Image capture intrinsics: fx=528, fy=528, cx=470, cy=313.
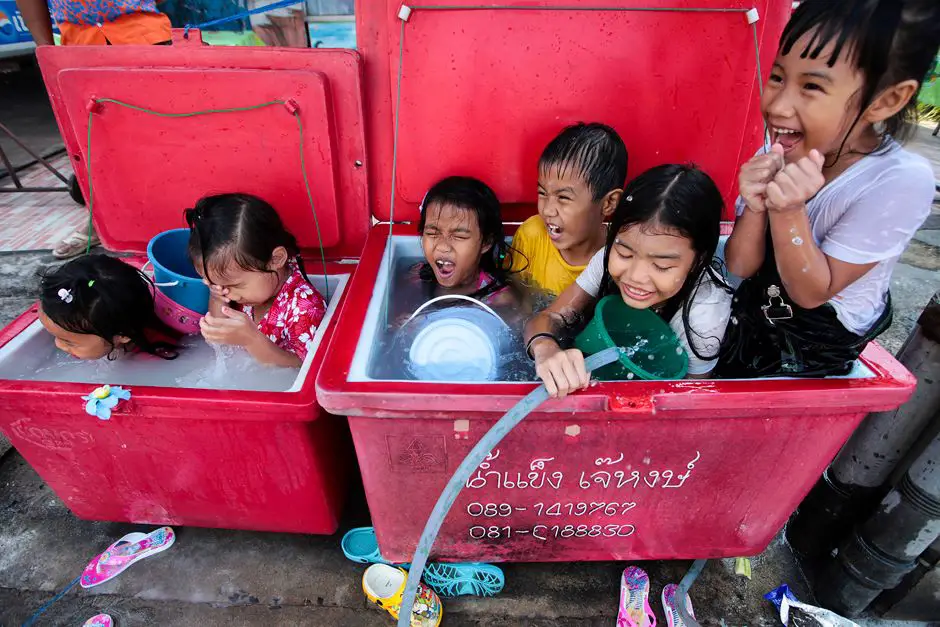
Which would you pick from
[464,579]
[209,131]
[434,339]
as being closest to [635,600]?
[464,579]

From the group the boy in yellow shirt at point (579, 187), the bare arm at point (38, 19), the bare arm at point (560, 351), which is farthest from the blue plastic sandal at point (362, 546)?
the bare arm at point (38, 19)

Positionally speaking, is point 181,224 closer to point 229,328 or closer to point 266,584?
point 229,328

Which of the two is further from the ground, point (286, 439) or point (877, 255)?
point (877, 255)

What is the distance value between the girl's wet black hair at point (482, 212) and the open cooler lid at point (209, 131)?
29 centimetres

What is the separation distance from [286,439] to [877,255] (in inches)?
57.0

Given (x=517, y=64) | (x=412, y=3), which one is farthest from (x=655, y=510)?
(x=412, y=3)

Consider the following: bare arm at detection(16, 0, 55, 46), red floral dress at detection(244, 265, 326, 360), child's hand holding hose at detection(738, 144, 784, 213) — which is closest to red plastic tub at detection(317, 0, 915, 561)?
red floral dress at detection(244, 265, 326, 360)

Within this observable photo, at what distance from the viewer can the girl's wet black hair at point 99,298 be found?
1.63 meters

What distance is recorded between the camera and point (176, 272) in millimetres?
2160

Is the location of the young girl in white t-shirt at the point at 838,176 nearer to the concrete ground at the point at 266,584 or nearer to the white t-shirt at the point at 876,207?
the white t-shirt at the point at 876,207

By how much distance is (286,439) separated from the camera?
4.66 feet

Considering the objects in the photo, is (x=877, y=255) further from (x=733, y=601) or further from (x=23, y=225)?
(x=23, y=225)

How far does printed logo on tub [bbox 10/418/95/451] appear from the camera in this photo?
147 centimetres

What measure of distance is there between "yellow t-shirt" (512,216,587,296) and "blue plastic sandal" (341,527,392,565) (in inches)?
42.1
